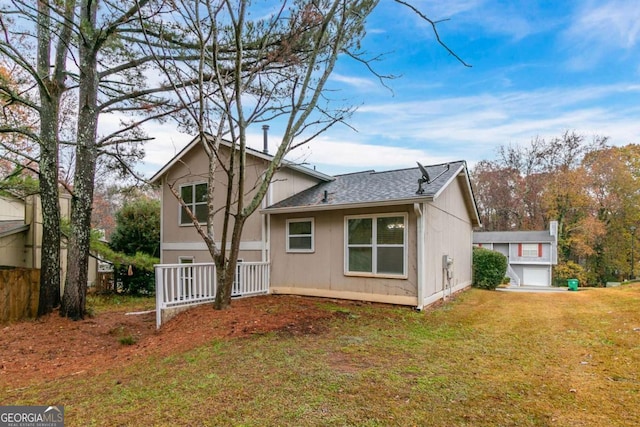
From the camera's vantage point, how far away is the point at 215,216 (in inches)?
445

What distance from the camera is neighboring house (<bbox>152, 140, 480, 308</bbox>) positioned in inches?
322

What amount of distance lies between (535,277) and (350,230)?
90.2ft

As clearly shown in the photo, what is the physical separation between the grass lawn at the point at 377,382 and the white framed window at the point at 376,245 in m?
2.17

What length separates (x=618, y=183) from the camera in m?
27.7

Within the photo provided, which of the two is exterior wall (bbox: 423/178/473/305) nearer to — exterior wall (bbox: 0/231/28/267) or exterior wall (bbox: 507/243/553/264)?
exterior wall (bbox: 0/231/28/267)

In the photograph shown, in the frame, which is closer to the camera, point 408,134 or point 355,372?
point 355,372

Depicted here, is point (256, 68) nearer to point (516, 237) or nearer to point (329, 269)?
point (329, 269)

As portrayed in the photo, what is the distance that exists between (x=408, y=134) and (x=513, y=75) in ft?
17.6

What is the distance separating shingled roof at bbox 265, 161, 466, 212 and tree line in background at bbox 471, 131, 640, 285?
79.0 ft

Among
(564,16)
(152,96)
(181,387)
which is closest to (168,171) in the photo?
(152,96)

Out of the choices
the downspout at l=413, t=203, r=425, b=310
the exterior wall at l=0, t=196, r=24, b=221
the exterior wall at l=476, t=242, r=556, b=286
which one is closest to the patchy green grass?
the exterior wall at l=0, t=196, r=24, b=221

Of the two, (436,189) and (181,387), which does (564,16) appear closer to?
(436,189)

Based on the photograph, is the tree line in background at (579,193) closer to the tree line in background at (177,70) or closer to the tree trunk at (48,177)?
the tree line in background at (177,70)

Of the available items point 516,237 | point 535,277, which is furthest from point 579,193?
point 535,277
